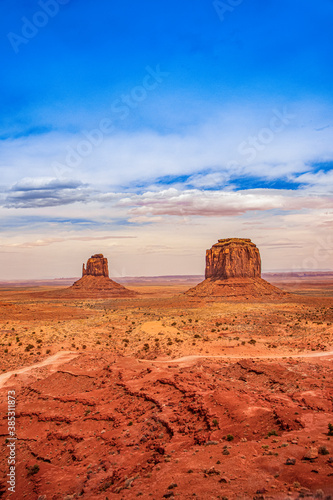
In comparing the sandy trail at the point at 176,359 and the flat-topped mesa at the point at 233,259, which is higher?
the flat-topped mesa at the point at 233,259

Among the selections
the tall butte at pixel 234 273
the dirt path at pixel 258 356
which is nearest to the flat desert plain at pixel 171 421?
the dirt path at pixel 258 356

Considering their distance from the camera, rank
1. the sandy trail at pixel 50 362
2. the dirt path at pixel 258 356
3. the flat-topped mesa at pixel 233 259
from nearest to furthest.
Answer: the sandy trail at pixel 50 362 → the dirt path at pixel 258 356 → the flat-topped mesa at pixel 233 259

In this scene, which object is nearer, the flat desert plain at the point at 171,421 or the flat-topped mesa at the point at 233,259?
the flat desert plain at the point at 171,421

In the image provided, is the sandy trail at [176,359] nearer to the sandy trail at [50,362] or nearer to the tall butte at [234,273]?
the sandy trail at [50,362]

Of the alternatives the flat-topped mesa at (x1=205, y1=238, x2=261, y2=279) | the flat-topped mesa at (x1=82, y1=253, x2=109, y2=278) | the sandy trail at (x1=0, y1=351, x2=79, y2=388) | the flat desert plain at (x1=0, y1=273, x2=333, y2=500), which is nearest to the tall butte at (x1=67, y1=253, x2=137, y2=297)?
the flat-topped mesa at (x1=82, y1=253, x2=109, y2=278)

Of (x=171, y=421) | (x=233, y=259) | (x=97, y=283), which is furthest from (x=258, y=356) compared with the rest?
(x=97, y=283)
